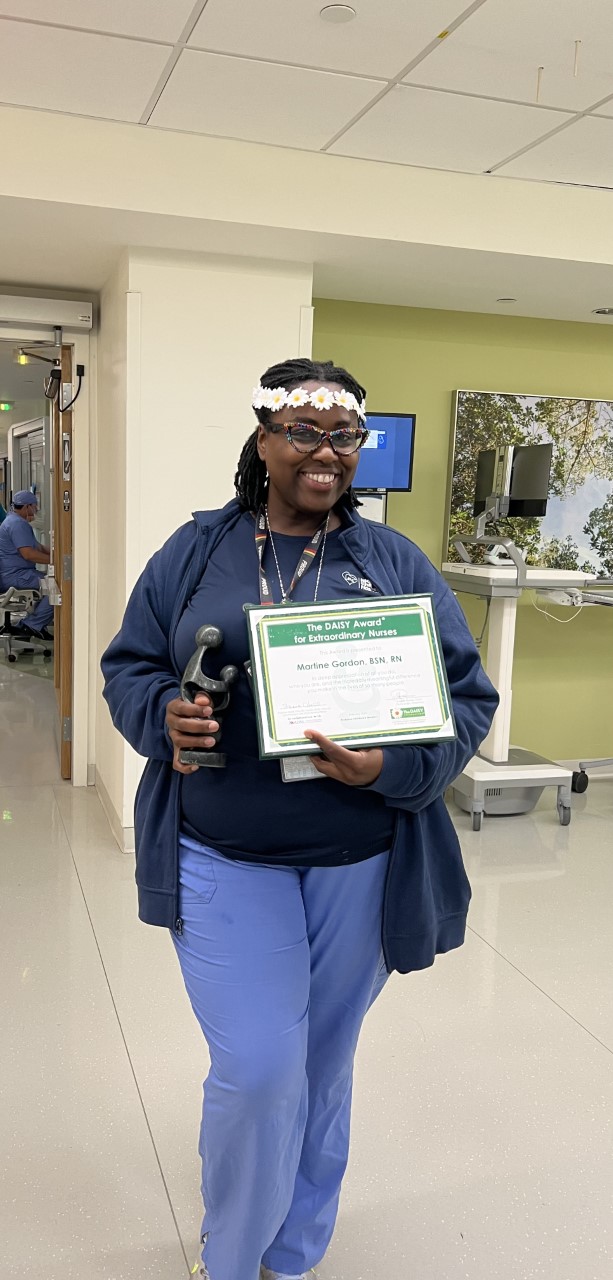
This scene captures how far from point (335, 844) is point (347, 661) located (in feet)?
0.96

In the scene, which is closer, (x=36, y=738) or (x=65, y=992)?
(x=65, y=992)

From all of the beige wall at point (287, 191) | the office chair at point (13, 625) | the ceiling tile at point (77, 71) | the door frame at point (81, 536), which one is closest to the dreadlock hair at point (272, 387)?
the ceiling tile at point (77, 71)

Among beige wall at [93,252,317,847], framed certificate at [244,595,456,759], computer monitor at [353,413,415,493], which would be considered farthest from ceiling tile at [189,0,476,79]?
framed certificate at [244,595,456,759]

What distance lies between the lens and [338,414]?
5.13 feet

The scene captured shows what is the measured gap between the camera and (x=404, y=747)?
1470mm

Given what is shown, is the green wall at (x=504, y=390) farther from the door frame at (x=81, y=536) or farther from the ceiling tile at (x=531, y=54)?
the ceiling tile at (x=531, y=54)

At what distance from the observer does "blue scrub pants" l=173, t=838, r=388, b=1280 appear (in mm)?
1440

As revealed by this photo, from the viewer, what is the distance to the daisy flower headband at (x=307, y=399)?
61.1 inches

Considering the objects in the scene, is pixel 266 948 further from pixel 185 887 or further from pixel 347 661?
pixel 347 661

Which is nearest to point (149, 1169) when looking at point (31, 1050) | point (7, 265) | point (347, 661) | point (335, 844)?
point (31, 1050)

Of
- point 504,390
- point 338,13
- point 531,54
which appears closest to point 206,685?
point 338,13

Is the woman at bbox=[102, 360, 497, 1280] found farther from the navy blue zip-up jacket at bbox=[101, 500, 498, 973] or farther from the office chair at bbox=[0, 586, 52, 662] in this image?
the office chair at bbox=[0, 586, 52, 662]

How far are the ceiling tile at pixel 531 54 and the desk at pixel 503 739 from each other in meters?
2.04

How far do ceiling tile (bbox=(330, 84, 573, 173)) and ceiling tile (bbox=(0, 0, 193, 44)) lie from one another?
2.44 feet
